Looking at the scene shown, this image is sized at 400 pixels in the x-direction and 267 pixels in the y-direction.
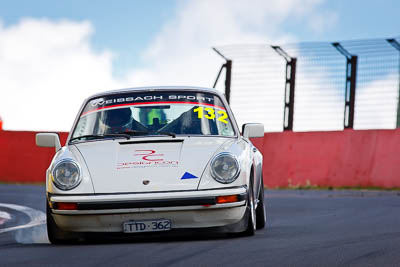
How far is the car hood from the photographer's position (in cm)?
760

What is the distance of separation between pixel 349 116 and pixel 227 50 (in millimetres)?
2690

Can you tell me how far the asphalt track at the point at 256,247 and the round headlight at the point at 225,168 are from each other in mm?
489

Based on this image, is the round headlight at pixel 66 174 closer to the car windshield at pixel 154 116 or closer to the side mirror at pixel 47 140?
the car windshield at pixel 154 116

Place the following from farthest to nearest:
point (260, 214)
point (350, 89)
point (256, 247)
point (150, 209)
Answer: point (350, 89)
point (260, 214)
point (150, 209)
point (256, 247)

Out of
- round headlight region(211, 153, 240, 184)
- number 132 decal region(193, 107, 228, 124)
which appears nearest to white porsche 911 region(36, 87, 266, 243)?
round headlight region(211, 153, 240, 184)

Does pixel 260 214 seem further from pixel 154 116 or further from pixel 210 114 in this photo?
pixel 154 116

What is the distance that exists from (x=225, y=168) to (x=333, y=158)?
1020 centimetres

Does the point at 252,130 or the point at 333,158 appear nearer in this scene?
the point at 252,130

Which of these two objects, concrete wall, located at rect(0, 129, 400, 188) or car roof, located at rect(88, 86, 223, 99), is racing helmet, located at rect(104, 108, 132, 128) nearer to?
car roof, located at rect(88, 86, 223, 99)

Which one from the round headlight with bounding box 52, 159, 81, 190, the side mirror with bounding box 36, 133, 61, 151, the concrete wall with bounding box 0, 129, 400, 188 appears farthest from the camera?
the concrete wall with bounding box 0, 129, 400, 188

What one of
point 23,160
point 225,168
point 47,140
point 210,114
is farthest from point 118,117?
point 23,160

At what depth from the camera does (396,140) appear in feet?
55.3

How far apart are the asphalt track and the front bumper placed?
0.54ft

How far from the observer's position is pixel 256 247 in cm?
706
